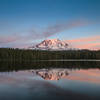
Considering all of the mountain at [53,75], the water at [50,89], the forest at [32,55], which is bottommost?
the mountain at [53,75]

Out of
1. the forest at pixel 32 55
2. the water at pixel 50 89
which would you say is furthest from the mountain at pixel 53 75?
the forest at pixel 32 55

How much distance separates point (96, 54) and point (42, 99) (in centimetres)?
14489

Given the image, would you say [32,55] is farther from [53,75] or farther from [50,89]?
[50,89]

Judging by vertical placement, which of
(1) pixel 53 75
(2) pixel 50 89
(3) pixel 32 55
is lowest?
(1) pixel 53 75

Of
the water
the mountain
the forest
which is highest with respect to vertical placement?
the forest

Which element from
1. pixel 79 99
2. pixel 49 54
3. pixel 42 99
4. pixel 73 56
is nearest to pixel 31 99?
pixel 42 99

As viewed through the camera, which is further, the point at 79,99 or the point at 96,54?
the point at 96,54

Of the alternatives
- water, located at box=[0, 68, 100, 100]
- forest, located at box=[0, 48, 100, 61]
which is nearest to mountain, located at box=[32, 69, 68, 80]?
water, located at box=[0, 68, 100, 100]

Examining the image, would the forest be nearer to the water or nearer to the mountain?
the mountain

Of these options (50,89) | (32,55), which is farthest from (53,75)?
(32,55)

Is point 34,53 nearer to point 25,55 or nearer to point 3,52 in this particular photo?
point 25,55

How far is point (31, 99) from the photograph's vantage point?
1148 cm

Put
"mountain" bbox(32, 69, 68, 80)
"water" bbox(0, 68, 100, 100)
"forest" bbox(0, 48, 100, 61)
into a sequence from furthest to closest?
1. "forest" bbox(0, 48, 100, 61)
2. "mountain" bbox(32, 69, 68, 80)
3. "water" bbox(0, 68, 100, 100)

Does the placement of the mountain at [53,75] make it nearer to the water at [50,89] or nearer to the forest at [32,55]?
the water at [50,89]
